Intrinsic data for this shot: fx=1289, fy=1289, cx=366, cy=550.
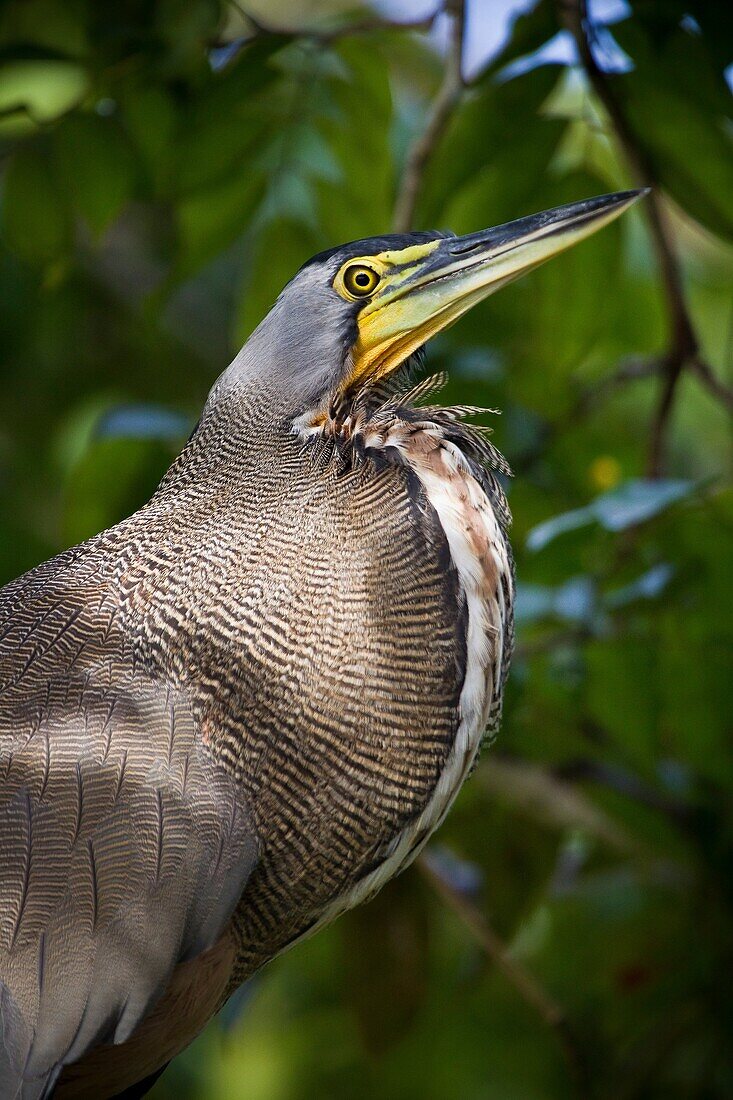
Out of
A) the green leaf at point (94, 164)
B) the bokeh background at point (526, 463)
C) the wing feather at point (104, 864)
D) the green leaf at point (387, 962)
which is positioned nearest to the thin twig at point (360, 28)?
the bokeh background at point (526, 463)

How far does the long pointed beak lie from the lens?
1840 millimetres

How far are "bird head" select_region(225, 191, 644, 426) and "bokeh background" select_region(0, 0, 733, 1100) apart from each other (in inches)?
18.9

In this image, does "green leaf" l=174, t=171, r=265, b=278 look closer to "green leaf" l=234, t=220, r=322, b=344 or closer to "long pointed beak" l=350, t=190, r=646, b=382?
"green leaf" l=234, t=220, r=322, b=344

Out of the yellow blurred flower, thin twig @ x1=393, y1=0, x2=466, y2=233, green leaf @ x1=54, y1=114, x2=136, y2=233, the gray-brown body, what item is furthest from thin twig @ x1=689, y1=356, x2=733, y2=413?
green leaf @ x1=54, y1=114, x2=136, y2=233

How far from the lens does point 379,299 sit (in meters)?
1.91

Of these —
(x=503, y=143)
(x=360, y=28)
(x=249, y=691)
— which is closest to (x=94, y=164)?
(x=360, y=28)

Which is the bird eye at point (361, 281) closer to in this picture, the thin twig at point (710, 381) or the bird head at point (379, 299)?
the bird head at point (379, 299)

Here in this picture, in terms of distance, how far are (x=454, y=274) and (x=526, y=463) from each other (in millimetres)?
1014

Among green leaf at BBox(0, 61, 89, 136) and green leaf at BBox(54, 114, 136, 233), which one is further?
green leaf at BBox(0, 61, 89, 136)

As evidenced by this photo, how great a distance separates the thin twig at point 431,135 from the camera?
2.50m

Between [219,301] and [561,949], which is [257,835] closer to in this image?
[561,949]

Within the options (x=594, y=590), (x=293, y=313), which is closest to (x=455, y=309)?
Result: (x=293, y=313)

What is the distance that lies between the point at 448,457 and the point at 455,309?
0.80ft

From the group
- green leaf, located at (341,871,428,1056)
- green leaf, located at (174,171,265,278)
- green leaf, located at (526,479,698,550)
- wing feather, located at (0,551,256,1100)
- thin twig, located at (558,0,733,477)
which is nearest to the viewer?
wing feather, located at (0,551,256,1100)
